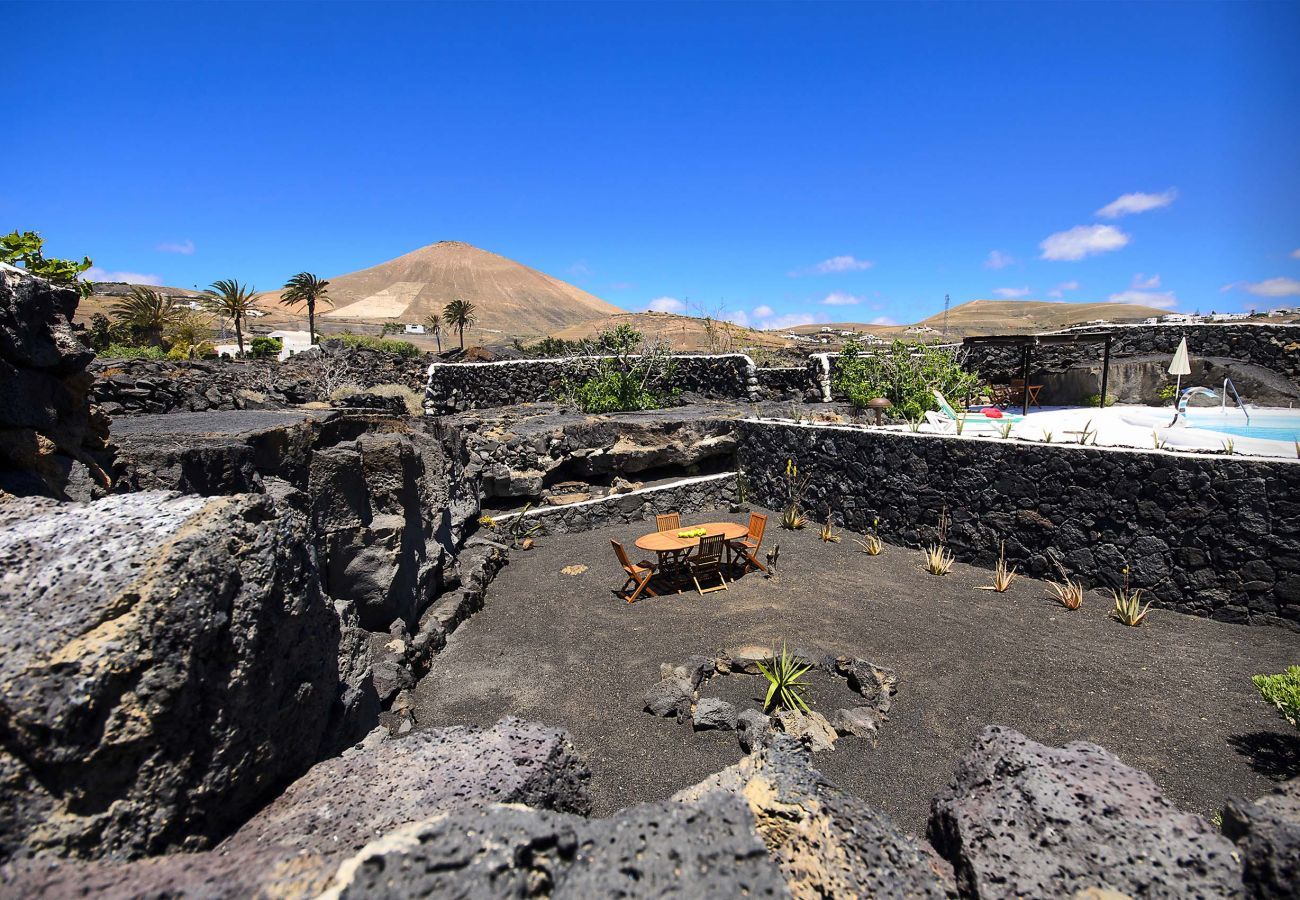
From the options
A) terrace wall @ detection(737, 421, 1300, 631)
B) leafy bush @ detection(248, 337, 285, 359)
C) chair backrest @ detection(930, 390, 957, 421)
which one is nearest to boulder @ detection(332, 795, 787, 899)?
terrace wall @ detection(737, 421, 1300, 631)

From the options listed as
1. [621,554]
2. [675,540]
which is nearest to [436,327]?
[675,540]

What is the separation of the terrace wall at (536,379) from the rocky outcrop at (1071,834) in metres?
14.5

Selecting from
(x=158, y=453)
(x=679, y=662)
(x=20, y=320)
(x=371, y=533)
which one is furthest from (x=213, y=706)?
(x=679, y=662)

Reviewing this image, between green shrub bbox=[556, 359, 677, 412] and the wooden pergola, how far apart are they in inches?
295

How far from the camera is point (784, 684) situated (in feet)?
17.2

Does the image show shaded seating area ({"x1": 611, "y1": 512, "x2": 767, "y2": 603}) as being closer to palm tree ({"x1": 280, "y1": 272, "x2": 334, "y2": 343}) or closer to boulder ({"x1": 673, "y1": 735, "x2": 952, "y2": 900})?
boulder ({"x1": 673, "y1": 735, "x2": 952, "y2": 900})

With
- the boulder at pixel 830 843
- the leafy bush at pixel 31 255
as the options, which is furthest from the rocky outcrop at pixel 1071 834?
the leafy bush at pixel 31 255

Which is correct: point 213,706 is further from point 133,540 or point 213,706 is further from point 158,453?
point 158,453

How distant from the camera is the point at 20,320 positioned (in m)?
2.82

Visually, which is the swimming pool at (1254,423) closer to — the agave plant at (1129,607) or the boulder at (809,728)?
the agave plant at (1129,607)

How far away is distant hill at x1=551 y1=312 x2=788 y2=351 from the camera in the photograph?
27522 mm

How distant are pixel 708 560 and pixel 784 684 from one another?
111 inches

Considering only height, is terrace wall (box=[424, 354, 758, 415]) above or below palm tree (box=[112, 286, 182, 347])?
below

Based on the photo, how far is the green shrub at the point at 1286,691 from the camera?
3.43 meters
